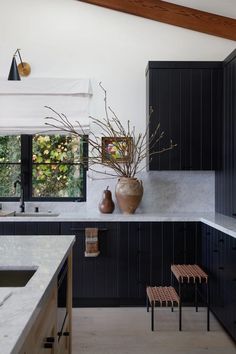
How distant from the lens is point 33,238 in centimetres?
244

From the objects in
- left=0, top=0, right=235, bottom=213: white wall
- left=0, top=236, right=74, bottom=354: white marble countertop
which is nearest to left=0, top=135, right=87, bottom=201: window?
left=0, top=0, right=235, bottom=213: white wall

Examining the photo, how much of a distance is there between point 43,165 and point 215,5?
103 inches

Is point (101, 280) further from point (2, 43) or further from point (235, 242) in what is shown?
point (2, 43)

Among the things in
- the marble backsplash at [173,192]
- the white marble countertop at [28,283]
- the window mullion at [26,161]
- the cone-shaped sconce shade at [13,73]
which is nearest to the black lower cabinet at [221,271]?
the marble backsplash at [173,192]

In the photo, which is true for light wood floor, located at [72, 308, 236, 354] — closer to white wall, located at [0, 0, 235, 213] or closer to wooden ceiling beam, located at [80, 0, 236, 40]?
white wall, located at [0, 0, 235, 213]

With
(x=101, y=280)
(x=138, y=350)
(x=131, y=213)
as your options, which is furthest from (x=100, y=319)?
(x=131, y=213)

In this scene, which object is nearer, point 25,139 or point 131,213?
point 131,213

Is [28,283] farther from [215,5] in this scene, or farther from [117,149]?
[215,5]

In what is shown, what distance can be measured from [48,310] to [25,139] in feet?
10.4

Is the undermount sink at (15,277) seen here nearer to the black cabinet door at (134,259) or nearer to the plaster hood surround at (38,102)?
the black cabinet door at (134,259)

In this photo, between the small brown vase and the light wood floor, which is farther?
the small brown vase

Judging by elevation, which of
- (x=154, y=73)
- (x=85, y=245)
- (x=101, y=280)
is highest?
(x=154, y=73)

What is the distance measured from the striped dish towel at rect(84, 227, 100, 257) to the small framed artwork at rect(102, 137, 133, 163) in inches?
35.7

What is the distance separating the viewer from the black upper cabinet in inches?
157
